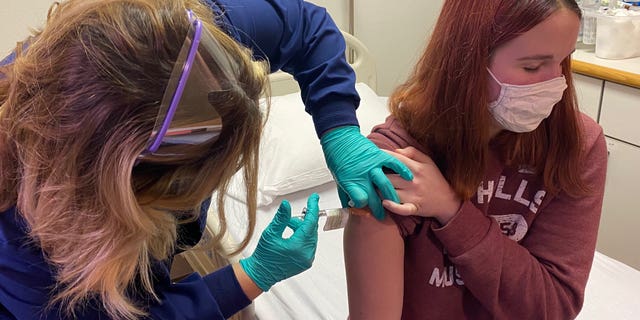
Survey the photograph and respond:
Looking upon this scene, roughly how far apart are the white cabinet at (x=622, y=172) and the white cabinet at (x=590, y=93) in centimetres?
2

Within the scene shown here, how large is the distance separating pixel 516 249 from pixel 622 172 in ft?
5.08

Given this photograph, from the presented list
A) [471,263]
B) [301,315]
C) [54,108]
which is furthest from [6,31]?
[471,263]

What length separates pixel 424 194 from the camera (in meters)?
1.00

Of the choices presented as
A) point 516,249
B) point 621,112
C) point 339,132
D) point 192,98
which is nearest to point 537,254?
point 516,249

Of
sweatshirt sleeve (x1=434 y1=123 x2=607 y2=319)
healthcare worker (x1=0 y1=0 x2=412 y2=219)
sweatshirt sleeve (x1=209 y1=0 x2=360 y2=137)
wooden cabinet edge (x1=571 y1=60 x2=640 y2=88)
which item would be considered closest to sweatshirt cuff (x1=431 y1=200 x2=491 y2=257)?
sweatshirt sleeve (x1=434 y1=123 x2=607 y2=319)

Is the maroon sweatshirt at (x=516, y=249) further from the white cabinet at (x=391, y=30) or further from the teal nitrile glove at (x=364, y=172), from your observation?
the white cabinet at (x=391, y=30)

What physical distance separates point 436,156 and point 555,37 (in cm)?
29

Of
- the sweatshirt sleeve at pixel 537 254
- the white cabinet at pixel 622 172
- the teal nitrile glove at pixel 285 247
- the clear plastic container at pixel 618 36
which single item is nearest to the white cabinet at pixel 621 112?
the white cabinet at pixel 622 172

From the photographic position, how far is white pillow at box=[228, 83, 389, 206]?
6.82 ft

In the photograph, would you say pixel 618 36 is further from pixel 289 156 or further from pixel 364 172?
pixel 364 172

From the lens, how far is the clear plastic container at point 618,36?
7.58ft

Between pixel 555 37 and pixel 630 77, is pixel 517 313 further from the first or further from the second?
pixel 630 77

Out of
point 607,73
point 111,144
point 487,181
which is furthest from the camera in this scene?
point 607,73

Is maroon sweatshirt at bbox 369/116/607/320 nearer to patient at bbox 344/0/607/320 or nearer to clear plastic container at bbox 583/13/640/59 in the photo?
patient at bbox 344/0/607/320
